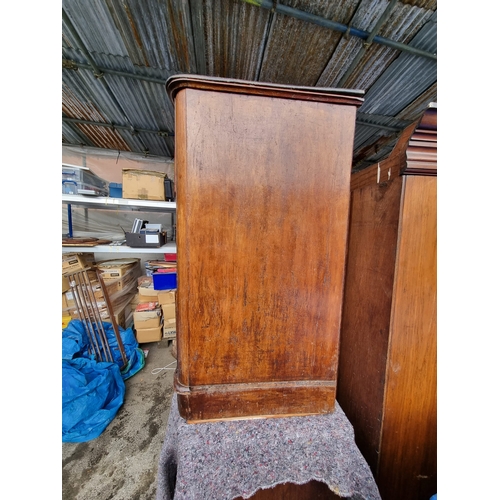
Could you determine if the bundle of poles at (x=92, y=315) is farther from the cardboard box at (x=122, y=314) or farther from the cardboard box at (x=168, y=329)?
the cardboard box at (x=168, y=329)

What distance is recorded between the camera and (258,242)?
549 mm

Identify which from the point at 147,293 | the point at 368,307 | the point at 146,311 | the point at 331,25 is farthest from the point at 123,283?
the point at 331,25

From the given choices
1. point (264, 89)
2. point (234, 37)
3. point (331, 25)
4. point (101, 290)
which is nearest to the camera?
point (264, 89)

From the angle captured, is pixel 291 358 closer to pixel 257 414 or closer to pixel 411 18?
pixel 257 414

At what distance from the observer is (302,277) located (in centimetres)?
57

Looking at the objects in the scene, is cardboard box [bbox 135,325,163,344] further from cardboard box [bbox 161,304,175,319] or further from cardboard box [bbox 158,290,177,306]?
cardboard box [bbox 158,290,177,306]

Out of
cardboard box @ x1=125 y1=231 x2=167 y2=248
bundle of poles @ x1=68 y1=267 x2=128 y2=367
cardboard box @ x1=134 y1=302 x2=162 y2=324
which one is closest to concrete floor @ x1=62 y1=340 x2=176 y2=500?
bundle of poles @ x1=68 y1=267 x2=128 y2=367

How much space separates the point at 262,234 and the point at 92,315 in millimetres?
2519

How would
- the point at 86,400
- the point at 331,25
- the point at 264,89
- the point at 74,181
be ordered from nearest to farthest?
the point at 264,89 → the point at 331,25 → the point at 86,400 → the point at 74,181

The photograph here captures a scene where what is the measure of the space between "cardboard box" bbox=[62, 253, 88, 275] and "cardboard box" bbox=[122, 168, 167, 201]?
38.7 inches

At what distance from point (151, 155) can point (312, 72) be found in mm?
2424

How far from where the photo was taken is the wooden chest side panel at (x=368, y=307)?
67 cm

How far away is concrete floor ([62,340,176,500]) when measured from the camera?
114 centimetres

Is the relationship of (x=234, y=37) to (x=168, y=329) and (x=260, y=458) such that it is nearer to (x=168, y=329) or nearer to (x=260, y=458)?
(x=260, y=458)
